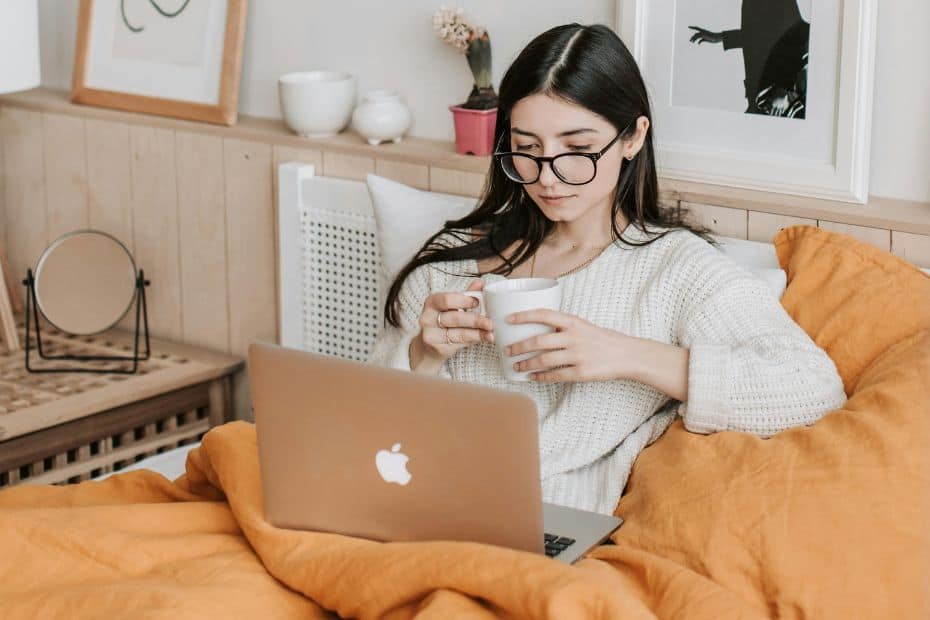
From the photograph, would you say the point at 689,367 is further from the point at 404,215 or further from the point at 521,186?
the point at 404,215

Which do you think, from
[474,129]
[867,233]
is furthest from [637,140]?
[474,129]

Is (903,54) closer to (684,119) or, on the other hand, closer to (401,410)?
(684,119)

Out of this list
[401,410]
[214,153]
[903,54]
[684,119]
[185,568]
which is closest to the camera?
[401,410]

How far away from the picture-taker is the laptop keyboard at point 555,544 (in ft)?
4.60

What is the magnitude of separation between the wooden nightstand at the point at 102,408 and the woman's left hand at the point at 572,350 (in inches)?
43.6

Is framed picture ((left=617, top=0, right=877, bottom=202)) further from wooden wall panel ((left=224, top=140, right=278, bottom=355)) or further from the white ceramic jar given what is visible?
wooden wall panel ((left=224, top=140, right=278, bottom=355))

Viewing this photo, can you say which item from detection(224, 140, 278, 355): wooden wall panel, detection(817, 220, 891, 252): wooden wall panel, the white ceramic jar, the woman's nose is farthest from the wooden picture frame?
detection(817, 220, 891, 252): wooden wall panel

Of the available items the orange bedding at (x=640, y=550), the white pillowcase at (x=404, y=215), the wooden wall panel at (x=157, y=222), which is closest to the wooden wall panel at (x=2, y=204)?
the wooden wall panel at (x=157, y=222)

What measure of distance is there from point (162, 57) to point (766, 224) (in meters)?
1.32

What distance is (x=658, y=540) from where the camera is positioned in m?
1.45

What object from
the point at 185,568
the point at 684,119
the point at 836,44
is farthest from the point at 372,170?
the point at 185,568

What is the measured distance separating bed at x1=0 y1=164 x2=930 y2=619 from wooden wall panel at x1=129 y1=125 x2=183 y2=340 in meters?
1.00

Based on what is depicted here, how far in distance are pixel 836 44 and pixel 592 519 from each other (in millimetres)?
774

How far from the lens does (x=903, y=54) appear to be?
1792 millimetres
